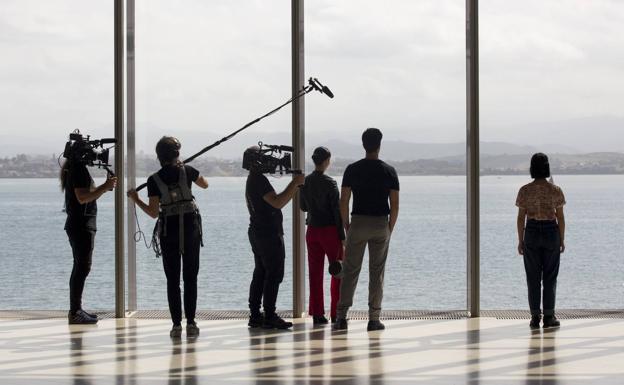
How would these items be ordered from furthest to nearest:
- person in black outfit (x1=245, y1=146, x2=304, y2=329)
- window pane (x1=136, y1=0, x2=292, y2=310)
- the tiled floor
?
window pane (x1=136, y1=0, x2=292, y2=310) < person in black outfit (x1=245, y1=146, x2=304, y2=329) < the tiled floor

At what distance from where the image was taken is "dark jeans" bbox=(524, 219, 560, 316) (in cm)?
698

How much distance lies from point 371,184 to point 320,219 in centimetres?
44

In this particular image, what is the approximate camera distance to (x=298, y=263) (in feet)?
25.3

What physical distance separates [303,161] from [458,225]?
37.7 metres

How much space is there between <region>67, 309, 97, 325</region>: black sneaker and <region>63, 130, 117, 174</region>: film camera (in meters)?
1.01

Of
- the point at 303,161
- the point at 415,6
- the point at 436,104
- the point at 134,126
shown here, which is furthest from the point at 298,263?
the point at 415,6

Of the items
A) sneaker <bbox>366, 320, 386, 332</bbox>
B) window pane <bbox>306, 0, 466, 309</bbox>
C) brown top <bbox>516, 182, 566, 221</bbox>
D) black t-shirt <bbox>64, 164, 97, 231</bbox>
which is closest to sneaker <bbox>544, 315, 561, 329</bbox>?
brown top <bbox>516, 182, 566, 221</bbox>

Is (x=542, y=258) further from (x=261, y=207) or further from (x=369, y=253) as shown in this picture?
(x=261, y=207)

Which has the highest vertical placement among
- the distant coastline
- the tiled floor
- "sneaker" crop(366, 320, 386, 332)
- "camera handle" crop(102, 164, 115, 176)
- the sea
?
the distant coastline

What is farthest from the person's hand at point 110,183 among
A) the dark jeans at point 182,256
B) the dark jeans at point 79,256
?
the dark jeans at point 182,256

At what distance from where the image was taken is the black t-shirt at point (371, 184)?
6828 mm

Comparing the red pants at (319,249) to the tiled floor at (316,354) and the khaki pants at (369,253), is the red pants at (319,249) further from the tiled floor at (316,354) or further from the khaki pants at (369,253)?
the tiled floor at (316,354)

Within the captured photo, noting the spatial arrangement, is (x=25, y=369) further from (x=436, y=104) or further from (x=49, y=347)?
(x=436, y=104)

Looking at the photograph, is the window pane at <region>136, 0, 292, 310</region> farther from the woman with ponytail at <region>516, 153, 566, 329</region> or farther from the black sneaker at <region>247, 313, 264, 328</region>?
the woman with ponytail at <region>516, 153, 566, 329</region>
